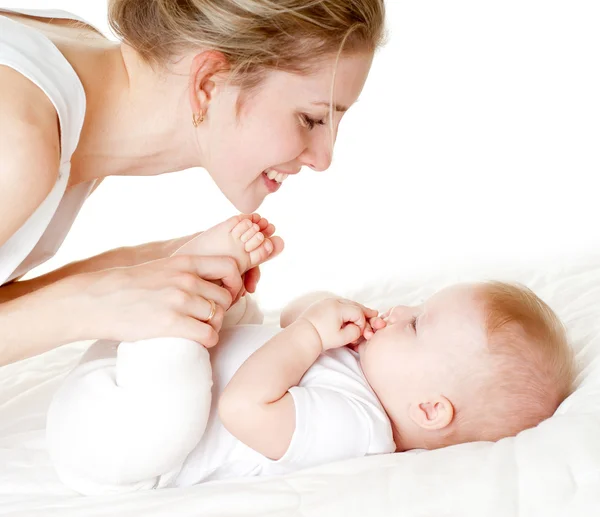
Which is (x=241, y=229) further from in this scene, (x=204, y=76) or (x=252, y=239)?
(x=204, y=76)

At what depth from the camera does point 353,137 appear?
Answer: 3107 millimetres

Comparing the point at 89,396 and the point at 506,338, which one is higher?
the point at 506,338

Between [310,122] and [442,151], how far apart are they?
4.72 ft

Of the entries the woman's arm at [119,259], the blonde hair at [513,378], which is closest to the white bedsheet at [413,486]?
the blonde hair at [513,378]

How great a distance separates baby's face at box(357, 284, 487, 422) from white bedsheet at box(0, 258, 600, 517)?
0.13 m

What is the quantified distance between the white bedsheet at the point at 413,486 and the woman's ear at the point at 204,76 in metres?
0.71

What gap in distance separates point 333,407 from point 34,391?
774 millimetres

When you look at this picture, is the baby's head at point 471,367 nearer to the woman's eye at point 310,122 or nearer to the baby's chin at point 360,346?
the baby's chin at point 360,346

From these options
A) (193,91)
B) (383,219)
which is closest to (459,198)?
(383,219)

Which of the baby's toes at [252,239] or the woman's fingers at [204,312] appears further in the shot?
the baby's toes at [252,239]

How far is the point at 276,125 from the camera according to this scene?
5.41 ft

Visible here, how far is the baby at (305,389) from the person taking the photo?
1357mm

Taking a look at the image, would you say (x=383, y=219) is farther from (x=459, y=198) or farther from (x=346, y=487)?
(x=346, y=487)

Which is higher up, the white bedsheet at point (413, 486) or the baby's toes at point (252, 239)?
the baby's toes at point (252, 239)
